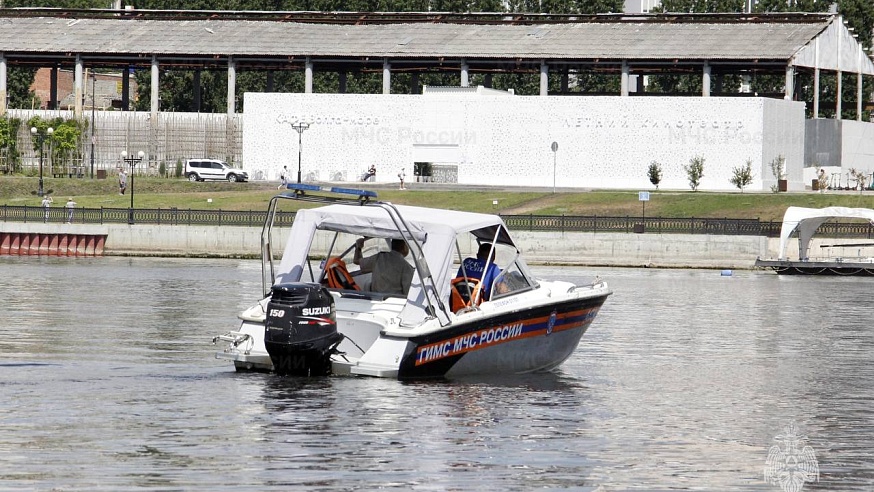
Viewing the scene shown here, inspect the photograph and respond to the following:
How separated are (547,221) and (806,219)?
10.5m

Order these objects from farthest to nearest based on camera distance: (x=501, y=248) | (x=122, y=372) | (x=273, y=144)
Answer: (x=273, y=144) → (x=501, y=248) → (x=122, y=372)

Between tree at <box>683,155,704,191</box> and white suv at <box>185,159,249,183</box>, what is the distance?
25.5 m

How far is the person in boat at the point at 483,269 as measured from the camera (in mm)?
21516

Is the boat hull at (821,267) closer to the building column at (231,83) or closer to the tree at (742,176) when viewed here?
the tree at (742,176)

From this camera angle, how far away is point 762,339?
98.5 ft

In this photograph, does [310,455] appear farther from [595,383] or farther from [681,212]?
[681,212]

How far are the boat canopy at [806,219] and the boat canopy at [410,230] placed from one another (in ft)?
110

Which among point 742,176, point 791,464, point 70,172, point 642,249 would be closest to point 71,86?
point 70,172

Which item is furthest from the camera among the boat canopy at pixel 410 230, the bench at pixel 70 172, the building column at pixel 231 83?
the building column at pixel 231 83

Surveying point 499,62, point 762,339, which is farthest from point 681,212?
point 762,339

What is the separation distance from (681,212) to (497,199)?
8.86m

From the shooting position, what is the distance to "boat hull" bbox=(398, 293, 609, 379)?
2019 cm

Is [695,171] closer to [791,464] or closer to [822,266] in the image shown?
[822,266]

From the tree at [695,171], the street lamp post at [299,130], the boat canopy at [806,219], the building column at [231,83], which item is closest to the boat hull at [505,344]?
the boat canopy at [806,219]
